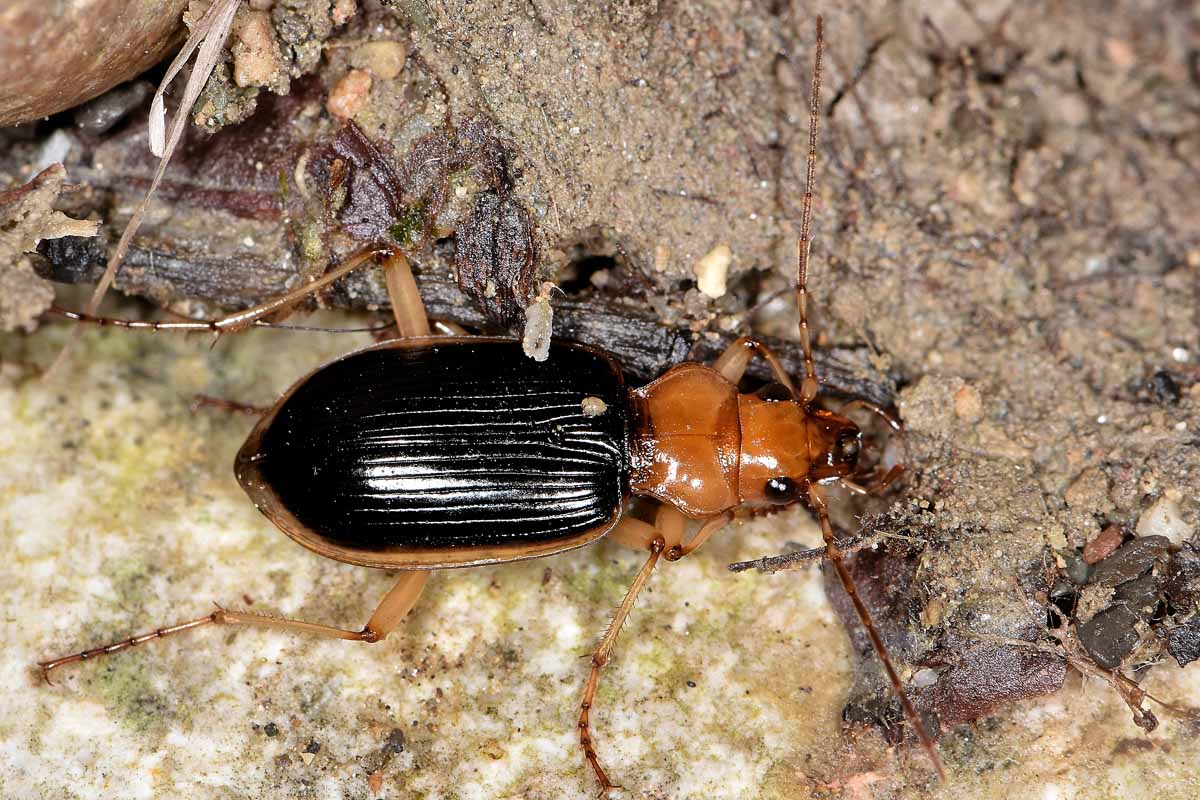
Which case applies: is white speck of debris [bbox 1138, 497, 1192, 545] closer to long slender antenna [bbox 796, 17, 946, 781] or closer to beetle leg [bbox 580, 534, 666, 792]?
long slender antenna [bbox 796, 17, 946, 781]

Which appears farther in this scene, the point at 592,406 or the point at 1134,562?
the point at 592,406

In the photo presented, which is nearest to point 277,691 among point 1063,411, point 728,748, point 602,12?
point 728,748

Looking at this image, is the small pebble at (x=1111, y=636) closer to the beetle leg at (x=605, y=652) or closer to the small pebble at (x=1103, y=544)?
the small pebble at (x=1103, y=544)

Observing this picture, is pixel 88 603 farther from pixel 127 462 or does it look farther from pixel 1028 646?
pixel 1028 646

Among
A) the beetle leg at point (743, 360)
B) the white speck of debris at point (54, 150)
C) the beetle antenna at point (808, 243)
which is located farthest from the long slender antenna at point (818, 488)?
the white speck of debris at point (54, 150)

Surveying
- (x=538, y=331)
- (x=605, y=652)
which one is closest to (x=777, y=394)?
(x=538, y=331)

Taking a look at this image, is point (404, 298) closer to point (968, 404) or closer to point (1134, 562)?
point (968, 404)
